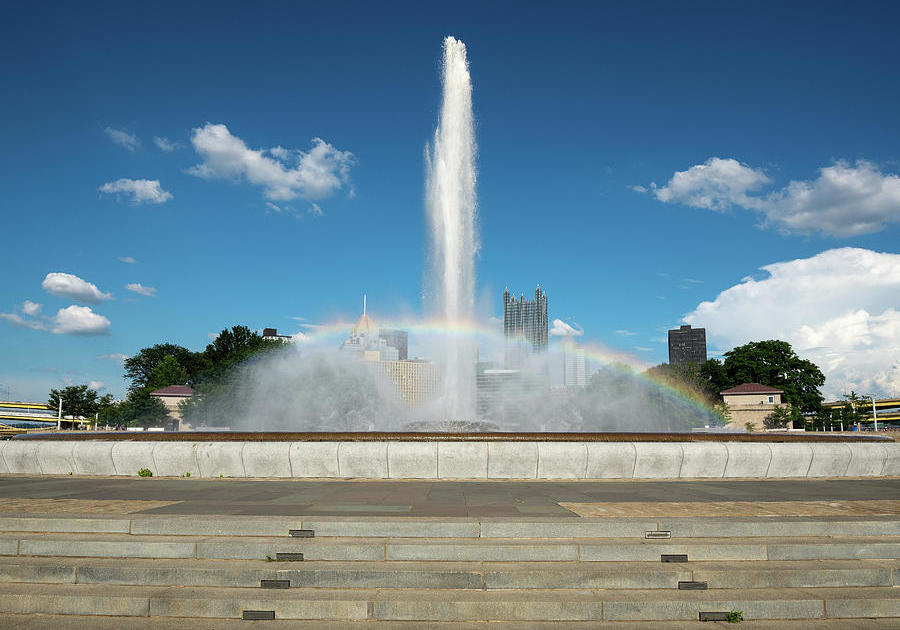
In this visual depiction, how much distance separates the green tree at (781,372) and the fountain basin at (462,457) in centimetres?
7753

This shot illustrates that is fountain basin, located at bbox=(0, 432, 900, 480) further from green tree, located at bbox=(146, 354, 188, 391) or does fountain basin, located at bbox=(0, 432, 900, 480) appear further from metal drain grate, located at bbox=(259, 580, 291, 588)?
green tree, located at bbox=(146, 354, 188, 391)

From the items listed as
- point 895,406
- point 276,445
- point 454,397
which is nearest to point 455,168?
point 454,397

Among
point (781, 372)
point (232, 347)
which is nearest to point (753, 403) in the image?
point (781, 372)

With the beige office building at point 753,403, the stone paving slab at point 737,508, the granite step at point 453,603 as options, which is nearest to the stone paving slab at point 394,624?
the granite step at point 453,603

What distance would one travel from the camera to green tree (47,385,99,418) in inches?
3322

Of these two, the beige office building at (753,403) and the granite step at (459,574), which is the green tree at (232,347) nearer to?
the beige office building at (753,403)

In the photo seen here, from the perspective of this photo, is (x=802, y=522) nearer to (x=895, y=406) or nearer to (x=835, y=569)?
(x=835, y=569)

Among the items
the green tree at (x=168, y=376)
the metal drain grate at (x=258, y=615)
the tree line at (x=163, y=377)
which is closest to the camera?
the metal drain grate at (x=258, y=615)

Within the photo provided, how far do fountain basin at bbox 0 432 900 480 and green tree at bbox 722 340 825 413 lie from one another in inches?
3052

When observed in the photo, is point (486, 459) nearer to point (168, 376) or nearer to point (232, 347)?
point (232, 347)

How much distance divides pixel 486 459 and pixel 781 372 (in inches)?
3387

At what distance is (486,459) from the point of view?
12.7 m

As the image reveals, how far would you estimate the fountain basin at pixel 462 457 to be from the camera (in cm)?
1280

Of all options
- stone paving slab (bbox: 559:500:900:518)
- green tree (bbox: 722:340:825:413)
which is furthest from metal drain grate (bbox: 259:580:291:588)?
green tree (bbox: 722:340:825:413)
